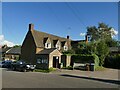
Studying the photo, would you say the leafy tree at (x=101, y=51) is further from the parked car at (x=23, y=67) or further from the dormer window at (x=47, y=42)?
the parked car at (x=23, y=67)

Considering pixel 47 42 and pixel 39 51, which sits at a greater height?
pixel 47 42

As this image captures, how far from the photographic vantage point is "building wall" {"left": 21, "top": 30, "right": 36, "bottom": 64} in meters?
42.3

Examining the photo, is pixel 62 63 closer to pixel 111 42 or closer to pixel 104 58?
pixel 104 58

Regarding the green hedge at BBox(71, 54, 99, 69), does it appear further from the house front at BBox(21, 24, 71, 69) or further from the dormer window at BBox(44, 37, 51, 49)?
the dormer window at BBox(44, 37, 51, 49)

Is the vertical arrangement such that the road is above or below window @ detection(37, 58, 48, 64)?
below

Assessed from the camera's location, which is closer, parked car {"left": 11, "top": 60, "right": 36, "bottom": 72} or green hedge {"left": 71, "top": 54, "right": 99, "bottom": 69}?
parked car {"left": 11, "top": 60, "right": 36, "bottom": 72}

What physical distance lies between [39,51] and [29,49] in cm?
237

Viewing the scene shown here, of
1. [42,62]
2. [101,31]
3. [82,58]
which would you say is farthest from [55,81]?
[101,31]

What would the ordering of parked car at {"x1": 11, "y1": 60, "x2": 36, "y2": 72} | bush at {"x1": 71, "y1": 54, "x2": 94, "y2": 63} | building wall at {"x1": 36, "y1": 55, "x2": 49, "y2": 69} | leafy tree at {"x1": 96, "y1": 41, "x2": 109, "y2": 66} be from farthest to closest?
1. leafy tree at {"x1": 96, "y1": 41, "x2": 109, "y2": 66}
2. bush at {"x1": 71, "y1": 54, "x2": 94, "y2": 63}
3. building wall at {"x1": 36, "y1": 55, "x2": 49, "y2": 69}
4. parked car at {"x1": 11, "y1": 60, "x2": 36, "y2": 72}

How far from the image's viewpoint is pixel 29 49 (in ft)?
142

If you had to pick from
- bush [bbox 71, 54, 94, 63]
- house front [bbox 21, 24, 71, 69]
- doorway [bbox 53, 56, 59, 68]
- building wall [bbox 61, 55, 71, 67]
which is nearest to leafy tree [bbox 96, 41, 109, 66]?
bush [bbox 71, 54, 94, 63]

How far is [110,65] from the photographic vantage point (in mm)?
47281

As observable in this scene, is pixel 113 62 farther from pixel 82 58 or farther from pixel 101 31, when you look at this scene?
pixel 101 31

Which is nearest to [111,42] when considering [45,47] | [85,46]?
[85,46]
